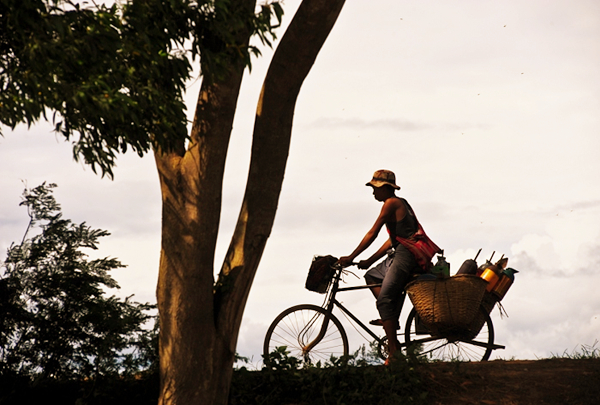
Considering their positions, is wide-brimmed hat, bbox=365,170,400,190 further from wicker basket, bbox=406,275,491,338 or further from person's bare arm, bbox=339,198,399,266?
wicker basket, bbox=406,275,491,338

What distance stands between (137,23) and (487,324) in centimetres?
653

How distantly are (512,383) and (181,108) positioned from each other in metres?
5.61

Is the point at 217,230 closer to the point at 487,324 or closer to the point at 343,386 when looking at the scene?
the point at 343,386

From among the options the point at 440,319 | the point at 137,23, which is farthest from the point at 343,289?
the point at 137,23

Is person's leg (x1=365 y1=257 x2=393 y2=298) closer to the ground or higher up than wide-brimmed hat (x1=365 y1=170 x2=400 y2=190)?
closer to the ground

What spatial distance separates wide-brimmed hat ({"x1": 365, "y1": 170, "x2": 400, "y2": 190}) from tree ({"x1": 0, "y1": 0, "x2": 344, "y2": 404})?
6.59 ft

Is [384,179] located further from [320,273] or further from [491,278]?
[491,278]

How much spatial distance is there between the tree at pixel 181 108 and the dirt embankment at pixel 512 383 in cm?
288

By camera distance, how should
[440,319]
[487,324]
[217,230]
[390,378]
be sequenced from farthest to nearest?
1. [487,324]
2. [440,319]
3. [390,378]
4. [217,230]

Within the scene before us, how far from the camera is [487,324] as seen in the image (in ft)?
34.1

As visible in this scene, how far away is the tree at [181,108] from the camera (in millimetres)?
6301

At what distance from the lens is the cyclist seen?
31.5 feet

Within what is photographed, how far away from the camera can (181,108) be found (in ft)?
23.0

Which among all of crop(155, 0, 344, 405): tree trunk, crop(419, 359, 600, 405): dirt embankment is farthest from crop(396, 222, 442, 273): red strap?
crop(155, 0, 344, 405): tree trunk
